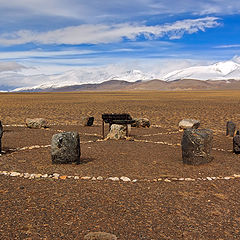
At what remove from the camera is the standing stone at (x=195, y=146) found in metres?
10.1

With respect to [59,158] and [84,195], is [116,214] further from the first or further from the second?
[59,158]

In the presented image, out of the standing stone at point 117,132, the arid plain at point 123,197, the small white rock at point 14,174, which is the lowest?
the arid plain at point 123,197

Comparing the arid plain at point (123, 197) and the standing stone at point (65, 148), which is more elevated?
the standing stone at point (65, 148)

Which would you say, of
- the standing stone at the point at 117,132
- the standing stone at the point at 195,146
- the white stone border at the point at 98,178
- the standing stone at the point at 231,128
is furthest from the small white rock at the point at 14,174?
the standing stone at the point at 231,128

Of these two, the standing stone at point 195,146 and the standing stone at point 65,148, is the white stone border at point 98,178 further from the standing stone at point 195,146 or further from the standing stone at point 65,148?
the standing stone at point 195,146

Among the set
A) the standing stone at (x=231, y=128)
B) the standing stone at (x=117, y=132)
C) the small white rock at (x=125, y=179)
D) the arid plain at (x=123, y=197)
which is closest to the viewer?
the arid plain at (x=123, y=197)

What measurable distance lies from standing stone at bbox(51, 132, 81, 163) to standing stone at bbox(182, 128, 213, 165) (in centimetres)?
358

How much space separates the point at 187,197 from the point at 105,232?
2639 mm

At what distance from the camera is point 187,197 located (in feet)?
24.5

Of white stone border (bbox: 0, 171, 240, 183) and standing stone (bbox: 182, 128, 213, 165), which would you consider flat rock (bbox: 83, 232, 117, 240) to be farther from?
standing stone (bbox: 182, 128, 213, 165)

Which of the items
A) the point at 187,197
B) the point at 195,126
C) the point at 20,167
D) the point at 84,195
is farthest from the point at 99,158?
the point at 195,126

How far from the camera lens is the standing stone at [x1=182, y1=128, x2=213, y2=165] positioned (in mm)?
10094

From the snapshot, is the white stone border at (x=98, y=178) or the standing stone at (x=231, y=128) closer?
the white stone border at (x=98, y=178)

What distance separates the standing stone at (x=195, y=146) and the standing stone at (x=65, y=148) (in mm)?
3575
